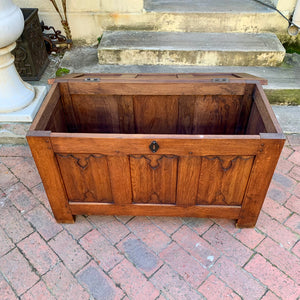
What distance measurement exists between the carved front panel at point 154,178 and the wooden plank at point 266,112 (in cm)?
68

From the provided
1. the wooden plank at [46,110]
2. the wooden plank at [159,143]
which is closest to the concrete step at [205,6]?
the wooden plank at [46,110]

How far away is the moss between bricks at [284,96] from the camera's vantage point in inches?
143

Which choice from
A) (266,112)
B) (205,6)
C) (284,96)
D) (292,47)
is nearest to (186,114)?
(266,112)

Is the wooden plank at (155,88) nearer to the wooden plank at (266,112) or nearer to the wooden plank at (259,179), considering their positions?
the wooden plank at (266,112)

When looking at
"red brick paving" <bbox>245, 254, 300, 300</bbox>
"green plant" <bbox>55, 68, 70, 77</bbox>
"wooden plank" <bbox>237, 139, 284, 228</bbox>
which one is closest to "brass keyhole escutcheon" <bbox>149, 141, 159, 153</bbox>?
"wooden plank" <bbox>237, 139, 284, 228</bbox>

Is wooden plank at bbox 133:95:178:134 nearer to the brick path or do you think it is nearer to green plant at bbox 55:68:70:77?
the brick path

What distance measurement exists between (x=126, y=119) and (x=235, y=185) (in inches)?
44.5

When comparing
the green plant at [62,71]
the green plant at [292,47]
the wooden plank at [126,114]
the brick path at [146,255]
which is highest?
the wooden plank at [126,114]

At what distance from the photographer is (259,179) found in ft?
7.32

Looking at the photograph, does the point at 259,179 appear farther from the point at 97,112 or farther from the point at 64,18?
the point at 64,18

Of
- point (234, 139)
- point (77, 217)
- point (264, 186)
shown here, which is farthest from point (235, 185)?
point (77, 217)

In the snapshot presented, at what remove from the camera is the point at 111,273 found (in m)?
2.33

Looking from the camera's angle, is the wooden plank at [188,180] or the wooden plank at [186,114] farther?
the wooden plank at [186,114]

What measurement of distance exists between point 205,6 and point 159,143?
2.98 m
